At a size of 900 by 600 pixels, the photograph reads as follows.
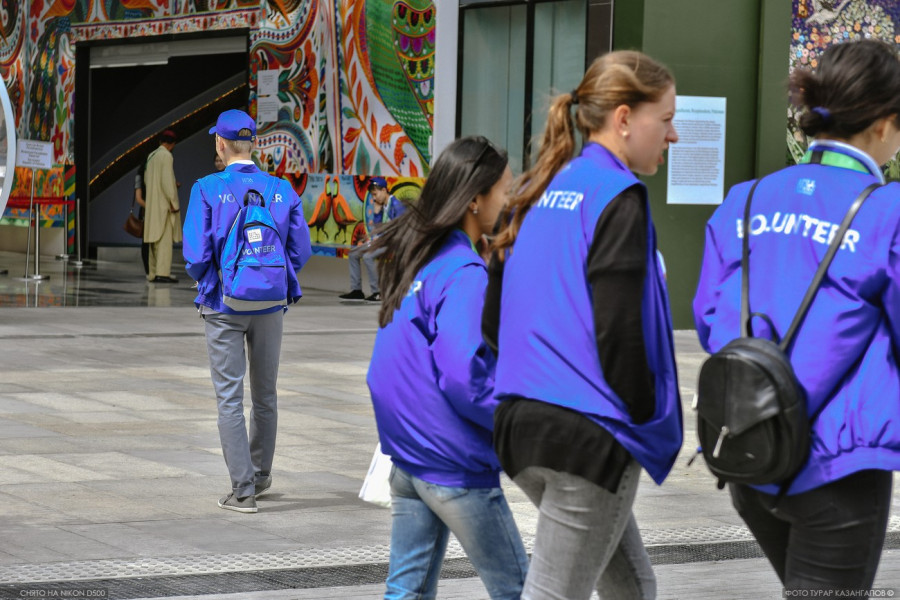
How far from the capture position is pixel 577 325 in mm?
3057

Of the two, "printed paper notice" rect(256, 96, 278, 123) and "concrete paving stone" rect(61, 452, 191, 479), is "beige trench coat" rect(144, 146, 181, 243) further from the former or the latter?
"concrete paving stone" rect(61, 452, 191, 479)

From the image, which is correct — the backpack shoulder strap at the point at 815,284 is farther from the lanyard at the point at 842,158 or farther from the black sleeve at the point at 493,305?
the black sleeve at the point at 493,305

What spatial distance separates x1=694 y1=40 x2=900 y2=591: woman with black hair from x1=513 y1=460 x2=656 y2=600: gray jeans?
0.99 ft

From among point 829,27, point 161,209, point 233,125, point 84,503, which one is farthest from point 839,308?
point 161,209

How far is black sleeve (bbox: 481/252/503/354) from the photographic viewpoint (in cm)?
332

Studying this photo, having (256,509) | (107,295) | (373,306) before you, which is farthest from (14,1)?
(256,509)

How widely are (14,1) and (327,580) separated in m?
24.6

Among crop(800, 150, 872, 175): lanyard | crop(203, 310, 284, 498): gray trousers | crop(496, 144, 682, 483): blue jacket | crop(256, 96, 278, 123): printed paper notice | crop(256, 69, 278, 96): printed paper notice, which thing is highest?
crop(256, 69, 278, 96): printed paper notice

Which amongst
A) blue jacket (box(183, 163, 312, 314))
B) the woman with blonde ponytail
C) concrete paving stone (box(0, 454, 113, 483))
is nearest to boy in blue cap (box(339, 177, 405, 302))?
concrete paving stone (box(0, 454, 113, 483))

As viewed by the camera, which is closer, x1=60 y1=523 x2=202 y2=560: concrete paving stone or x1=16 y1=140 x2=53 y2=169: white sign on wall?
x1=60 y1=523 x2=202 y2=560: concrete paving stone

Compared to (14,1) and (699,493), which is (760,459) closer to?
(699,493)

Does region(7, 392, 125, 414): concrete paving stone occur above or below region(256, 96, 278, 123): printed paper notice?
below

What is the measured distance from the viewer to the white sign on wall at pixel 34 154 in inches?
896

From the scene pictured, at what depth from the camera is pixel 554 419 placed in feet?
10.1
